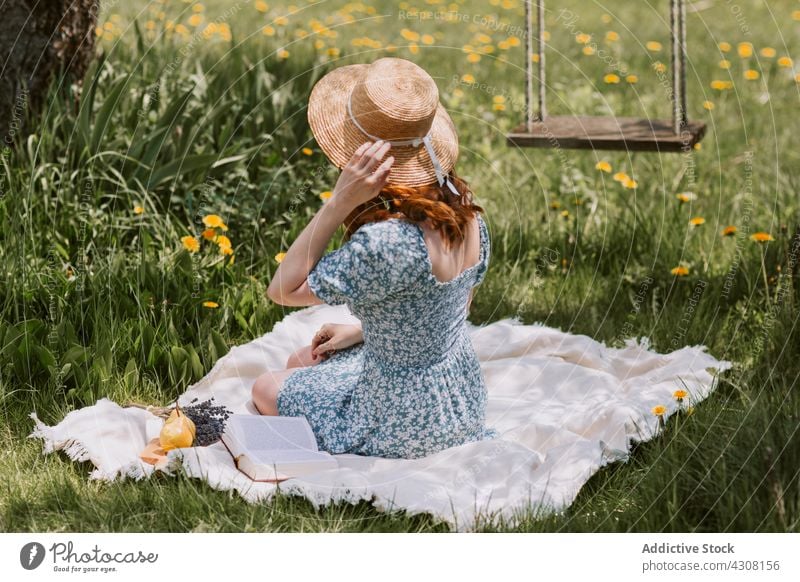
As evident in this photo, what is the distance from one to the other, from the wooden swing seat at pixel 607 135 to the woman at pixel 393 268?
3.25 ft

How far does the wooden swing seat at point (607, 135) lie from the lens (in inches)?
157

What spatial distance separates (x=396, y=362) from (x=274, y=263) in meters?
1.39

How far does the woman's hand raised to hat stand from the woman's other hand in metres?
0.80

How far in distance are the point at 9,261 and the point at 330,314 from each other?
1.27 metres

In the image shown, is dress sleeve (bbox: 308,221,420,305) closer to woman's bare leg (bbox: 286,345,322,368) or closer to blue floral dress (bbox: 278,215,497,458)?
blue floral dress (bbox: 278,215,497,458)

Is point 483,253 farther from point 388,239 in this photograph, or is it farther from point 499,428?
point 499,428

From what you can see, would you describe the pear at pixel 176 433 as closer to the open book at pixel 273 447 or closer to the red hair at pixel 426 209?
the open book at pixel 273 447

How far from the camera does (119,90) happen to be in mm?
4613

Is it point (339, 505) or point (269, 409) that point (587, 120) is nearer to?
point (269, 409)

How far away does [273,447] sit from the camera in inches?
122

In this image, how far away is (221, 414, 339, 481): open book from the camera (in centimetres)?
303

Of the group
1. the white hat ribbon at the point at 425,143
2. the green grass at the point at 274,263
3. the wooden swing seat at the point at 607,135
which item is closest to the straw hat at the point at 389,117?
the white hat ribbon at the point at 425,143

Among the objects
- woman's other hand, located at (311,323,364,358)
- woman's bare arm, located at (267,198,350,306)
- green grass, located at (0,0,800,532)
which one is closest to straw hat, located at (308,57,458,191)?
woman's bare arm, located at (267,198,350,306)

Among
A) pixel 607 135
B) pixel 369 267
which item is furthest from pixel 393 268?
pixel 607 135
